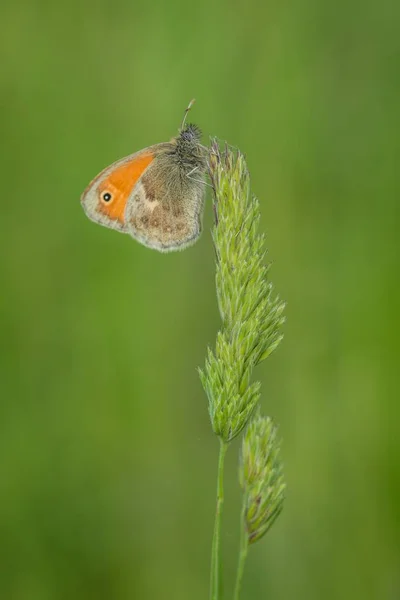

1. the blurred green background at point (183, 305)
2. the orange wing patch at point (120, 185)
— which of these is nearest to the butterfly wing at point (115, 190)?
the orange wing patch at point (120, 185)

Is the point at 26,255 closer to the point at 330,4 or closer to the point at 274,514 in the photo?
the point at 330,4

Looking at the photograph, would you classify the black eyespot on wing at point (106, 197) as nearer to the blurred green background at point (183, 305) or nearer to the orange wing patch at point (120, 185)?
the orange wing patch at point (120, 185)

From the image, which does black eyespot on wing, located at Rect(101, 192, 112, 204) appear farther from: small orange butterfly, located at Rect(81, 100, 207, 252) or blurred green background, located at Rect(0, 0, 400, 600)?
blurred green background, located at Rect(0, 0, 400, 600)

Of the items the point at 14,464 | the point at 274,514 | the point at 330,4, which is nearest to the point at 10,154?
the point at 14,464

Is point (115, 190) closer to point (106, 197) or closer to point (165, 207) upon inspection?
point (106, 197)

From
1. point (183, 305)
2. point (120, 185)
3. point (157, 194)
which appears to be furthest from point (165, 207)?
point (183, 305)

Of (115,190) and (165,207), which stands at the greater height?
(115,190)
